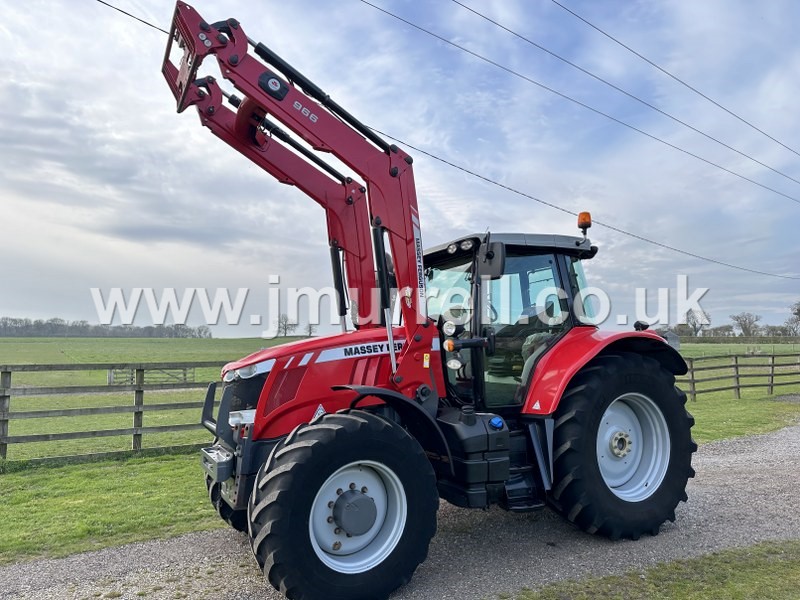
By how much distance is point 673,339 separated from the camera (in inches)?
216

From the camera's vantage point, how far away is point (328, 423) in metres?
3.61

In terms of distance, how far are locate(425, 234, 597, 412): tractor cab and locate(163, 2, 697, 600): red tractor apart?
2cm

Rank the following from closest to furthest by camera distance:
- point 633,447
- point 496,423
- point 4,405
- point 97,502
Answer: point 496,423 < point 633,447 < point 97,502 < point 4,405

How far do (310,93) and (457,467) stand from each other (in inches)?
117

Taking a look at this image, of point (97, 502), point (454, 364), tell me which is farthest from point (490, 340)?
point (97, 502)

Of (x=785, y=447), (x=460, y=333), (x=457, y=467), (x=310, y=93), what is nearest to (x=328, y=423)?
(x=457, y=467)

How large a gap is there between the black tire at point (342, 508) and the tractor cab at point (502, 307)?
101cm

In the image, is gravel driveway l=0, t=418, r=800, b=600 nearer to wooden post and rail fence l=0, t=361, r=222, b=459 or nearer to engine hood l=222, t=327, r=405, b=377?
engine hood l=222, t=327, r=405, b=377

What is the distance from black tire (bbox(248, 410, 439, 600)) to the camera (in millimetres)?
3307

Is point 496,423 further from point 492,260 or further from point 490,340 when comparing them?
point 492,260

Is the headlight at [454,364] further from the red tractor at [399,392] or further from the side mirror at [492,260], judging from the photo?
the side mirror at [492,260]

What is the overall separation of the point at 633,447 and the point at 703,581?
4.50 ft

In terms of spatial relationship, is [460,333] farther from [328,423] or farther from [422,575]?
[422,575]

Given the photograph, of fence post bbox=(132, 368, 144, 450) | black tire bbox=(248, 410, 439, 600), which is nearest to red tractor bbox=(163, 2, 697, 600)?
black tire bbox=(248, 410, 439, 600)
